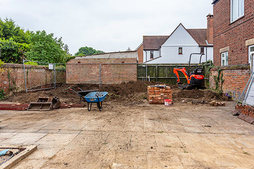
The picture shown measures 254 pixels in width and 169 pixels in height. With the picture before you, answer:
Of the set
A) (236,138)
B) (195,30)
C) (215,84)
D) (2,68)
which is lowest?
(236,138)

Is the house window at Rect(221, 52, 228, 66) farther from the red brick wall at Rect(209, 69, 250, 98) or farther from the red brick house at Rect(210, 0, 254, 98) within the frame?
the red brick wall at Rect(209, 69, 250, 98)

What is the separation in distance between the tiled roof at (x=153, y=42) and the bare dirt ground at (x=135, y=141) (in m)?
29.7

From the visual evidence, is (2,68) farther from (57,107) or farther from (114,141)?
(114,141)

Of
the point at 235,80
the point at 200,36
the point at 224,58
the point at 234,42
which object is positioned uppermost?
the point at 200,36

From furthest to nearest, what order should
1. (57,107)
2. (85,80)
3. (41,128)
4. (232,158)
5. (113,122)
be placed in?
1. (85,80)
2. (57,107)
3. (113,122)
4. (41,128)
5. (232,158)

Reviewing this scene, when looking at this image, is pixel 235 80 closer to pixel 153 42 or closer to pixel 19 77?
pixel 19 77

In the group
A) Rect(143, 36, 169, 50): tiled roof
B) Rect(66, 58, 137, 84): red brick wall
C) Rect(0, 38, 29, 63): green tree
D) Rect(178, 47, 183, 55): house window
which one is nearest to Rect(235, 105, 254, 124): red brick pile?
Rect(66, 58, 137, 84): red brick wall

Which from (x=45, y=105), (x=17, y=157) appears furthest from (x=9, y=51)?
(x=17, y=157)

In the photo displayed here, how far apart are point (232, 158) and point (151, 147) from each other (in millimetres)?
1503

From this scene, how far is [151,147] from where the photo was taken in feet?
11.8

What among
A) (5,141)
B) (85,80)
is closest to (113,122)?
(5,141)

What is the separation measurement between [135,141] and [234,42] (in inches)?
376

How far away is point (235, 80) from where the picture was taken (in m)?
9.11

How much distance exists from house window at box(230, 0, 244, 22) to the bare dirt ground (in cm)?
695
